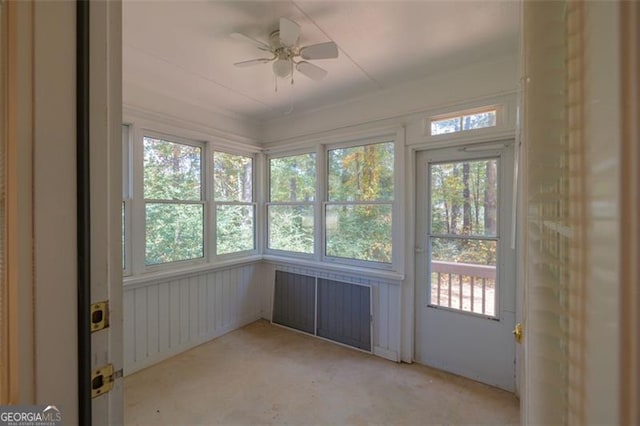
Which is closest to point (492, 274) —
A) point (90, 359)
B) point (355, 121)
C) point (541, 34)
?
point (355, 121)

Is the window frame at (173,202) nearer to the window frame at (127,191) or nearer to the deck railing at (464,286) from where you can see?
the window frame at (127,191)

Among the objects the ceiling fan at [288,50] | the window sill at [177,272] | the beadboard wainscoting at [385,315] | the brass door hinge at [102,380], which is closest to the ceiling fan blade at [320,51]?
the ceiling fan at [288,50]

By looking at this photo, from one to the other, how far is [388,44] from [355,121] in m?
1.07

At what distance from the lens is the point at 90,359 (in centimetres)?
61

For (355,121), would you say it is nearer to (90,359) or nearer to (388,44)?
(388,44)

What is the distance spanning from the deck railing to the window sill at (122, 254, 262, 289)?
7.28 ft

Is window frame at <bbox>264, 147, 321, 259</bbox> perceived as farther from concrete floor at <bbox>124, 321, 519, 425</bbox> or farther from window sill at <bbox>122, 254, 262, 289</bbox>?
concrete floor at <bbox>124, 321, 519, 425</bbox>

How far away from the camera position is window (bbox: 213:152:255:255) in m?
3.43

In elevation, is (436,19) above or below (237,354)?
above

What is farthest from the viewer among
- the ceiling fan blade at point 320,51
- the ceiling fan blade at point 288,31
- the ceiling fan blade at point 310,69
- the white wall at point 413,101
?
the white wall at point 413,101

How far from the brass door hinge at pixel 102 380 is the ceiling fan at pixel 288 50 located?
Result: 1708 millimetres

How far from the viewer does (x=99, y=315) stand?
0.63 m

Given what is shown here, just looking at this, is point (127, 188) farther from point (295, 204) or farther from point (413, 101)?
point (413, 101)

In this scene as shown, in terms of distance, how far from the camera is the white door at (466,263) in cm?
235
